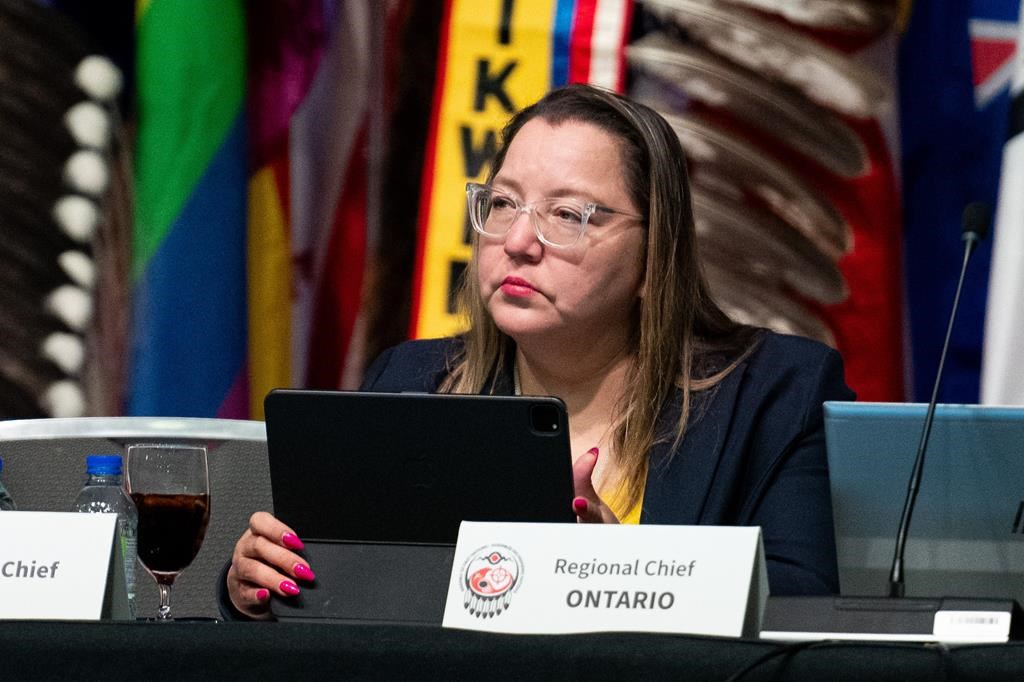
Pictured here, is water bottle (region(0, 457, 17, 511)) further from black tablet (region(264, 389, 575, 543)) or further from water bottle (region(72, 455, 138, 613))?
black tablet (region(264, 389, 575, 543))

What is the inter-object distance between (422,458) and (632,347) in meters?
0.72

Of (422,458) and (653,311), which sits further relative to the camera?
(653,311)

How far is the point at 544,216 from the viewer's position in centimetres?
180

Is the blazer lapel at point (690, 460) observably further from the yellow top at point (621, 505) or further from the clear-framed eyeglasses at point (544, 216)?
the clear-framed eyeglasses at point (544, 216)

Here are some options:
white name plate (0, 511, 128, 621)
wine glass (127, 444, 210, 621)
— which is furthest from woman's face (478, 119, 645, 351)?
white name plate (0, 511, 128, 621)

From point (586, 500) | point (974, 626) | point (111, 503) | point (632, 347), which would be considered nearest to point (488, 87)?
point (632, 347)

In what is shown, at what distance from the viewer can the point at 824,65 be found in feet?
8.34

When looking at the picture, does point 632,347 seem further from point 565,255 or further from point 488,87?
point 488,87

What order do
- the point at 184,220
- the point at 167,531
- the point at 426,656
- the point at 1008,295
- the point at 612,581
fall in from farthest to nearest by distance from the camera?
1. the point at 184,220
2. the point at 1008,295
3. the point at 167,531
4. the point at 612,581
5. the point at 426,656

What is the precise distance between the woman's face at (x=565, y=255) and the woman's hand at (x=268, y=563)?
0.49 metres

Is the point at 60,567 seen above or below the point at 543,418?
below

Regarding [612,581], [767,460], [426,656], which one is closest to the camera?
[426,656]

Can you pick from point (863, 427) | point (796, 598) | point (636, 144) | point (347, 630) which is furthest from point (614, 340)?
point (347, 630)

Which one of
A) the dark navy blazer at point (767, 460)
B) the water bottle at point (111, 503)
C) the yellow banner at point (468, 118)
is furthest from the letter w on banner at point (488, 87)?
the water bottle at point (111, 503)
